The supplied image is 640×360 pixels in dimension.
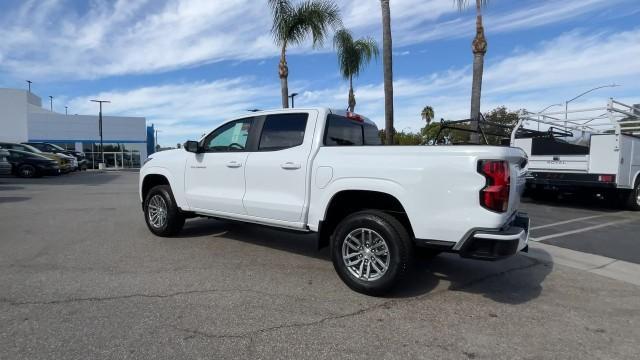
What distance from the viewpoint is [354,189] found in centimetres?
431

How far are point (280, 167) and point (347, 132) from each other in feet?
3.33

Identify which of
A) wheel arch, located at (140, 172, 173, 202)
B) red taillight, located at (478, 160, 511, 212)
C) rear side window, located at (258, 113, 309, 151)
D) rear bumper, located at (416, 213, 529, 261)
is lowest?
rear bumper, located at (416, 213, 529, 261)

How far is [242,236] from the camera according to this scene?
6809 millimetres

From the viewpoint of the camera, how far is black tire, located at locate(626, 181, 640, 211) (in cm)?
1059

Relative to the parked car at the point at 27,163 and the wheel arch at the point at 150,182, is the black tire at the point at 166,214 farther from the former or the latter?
the parked car at the point at 27,163

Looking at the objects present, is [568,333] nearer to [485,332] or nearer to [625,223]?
[485,332]

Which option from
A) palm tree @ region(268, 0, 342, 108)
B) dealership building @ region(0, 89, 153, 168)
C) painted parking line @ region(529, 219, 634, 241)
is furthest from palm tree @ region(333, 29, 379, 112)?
dealership building @ region(0, 89, 153, 168)

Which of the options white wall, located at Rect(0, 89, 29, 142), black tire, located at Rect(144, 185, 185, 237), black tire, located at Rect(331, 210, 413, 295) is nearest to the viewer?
black tire, located at Rect(331, 210, 413, 295)

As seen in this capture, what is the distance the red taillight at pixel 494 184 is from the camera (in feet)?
11.9

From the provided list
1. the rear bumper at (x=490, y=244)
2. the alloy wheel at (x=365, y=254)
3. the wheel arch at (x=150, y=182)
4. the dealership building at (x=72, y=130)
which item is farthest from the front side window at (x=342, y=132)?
the dealership building at (x=72, y=130)

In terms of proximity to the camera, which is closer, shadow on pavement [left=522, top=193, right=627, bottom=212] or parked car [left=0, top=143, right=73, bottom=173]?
shadow on pavement [left=522, top=193, right=627, bottom=212]

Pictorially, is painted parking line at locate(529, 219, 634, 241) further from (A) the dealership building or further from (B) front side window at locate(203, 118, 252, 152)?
(A) the dealership building

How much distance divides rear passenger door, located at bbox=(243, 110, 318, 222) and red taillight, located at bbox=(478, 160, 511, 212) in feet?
6.21

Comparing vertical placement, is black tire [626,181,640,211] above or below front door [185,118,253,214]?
below
